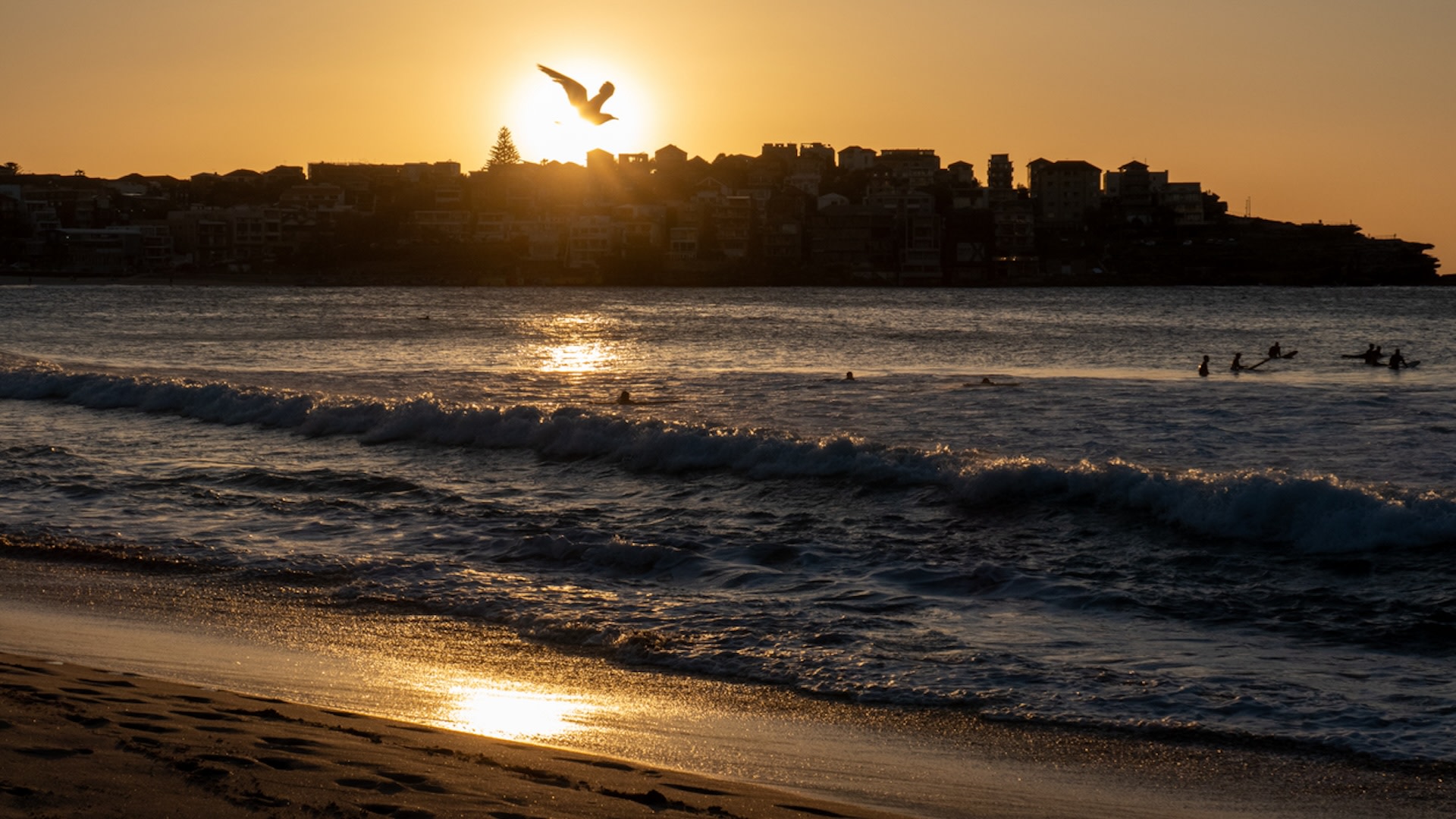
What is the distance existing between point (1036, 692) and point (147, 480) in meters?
10.6

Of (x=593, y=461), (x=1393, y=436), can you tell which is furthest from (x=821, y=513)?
(x=1393, y=436)

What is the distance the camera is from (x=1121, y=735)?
6125 millimetres

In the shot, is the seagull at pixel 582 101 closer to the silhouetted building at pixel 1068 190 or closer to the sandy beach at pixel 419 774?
the sandy beach at pixel 419 774

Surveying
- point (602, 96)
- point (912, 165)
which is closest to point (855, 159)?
point (912, 165)

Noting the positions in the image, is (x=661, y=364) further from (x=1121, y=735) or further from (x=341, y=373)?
(x=1121, y=735)

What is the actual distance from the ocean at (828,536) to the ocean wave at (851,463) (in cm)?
4

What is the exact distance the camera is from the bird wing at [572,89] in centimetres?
2344

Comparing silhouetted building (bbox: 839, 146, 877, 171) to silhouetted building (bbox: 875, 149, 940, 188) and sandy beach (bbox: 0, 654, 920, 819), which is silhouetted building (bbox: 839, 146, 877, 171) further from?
sandy beach (bbox: 0, 654, 920, 819)

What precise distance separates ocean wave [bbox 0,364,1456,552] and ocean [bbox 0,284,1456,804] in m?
0.04

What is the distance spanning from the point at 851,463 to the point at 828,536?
3268 mm

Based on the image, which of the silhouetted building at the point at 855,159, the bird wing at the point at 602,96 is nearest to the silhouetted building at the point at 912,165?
the silhouetted building at the point at 855,159

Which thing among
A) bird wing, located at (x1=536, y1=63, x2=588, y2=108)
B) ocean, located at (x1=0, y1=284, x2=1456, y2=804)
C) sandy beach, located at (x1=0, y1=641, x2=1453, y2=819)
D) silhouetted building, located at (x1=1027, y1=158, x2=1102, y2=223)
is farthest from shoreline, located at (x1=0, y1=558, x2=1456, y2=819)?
silhouetted building, located at (x1=1027, y1=158, x2=1102, y2=223)

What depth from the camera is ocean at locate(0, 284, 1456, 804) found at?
23.5 feet

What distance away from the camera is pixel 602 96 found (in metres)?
24.4
